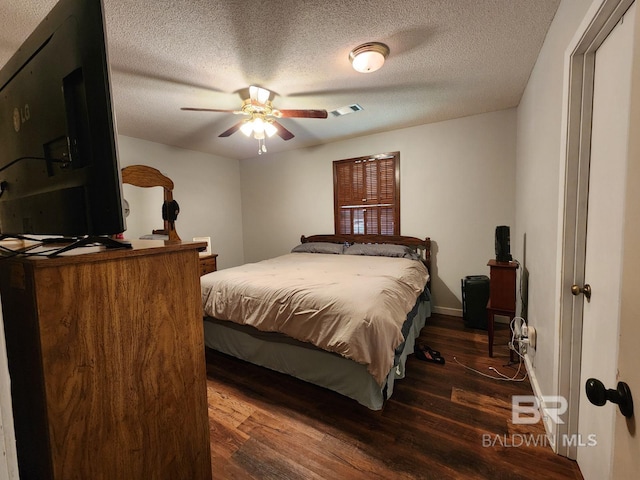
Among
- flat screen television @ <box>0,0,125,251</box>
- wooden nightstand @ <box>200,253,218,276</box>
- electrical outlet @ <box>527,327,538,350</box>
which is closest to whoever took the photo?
flat screen television @ <box>0,0,125,251</box>

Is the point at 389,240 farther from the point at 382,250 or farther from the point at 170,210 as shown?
the point at 170,210

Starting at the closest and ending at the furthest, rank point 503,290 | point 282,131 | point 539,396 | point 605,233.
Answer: point 605,233
point 539,396
point 503,290
point 282,131

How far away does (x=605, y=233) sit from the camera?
43.1 inches

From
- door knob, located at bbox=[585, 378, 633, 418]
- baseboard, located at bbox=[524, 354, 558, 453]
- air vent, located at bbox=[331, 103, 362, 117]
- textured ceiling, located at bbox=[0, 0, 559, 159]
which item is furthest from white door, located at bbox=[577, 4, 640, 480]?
air vent, located at bbox=[331, 103, 362, 117]

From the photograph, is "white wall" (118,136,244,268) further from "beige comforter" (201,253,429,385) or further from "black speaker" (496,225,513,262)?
"black speaker" (496,225,513,262)

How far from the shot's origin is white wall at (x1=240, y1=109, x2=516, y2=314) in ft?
10.2

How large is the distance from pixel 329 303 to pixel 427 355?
1.21m

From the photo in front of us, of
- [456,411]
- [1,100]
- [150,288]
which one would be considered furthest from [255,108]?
[456,411]

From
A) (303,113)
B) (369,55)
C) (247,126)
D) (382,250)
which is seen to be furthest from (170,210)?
(382,250)

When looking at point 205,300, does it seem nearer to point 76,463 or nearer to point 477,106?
point 76,463

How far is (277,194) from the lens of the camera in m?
4.73

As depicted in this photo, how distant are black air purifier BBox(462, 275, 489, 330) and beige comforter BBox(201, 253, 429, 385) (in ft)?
1.93

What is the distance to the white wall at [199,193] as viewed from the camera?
3465mm

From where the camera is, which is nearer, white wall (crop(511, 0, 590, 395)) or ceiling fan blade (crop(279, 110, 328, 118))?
white wall (crop(511, 0, 590, 395))
